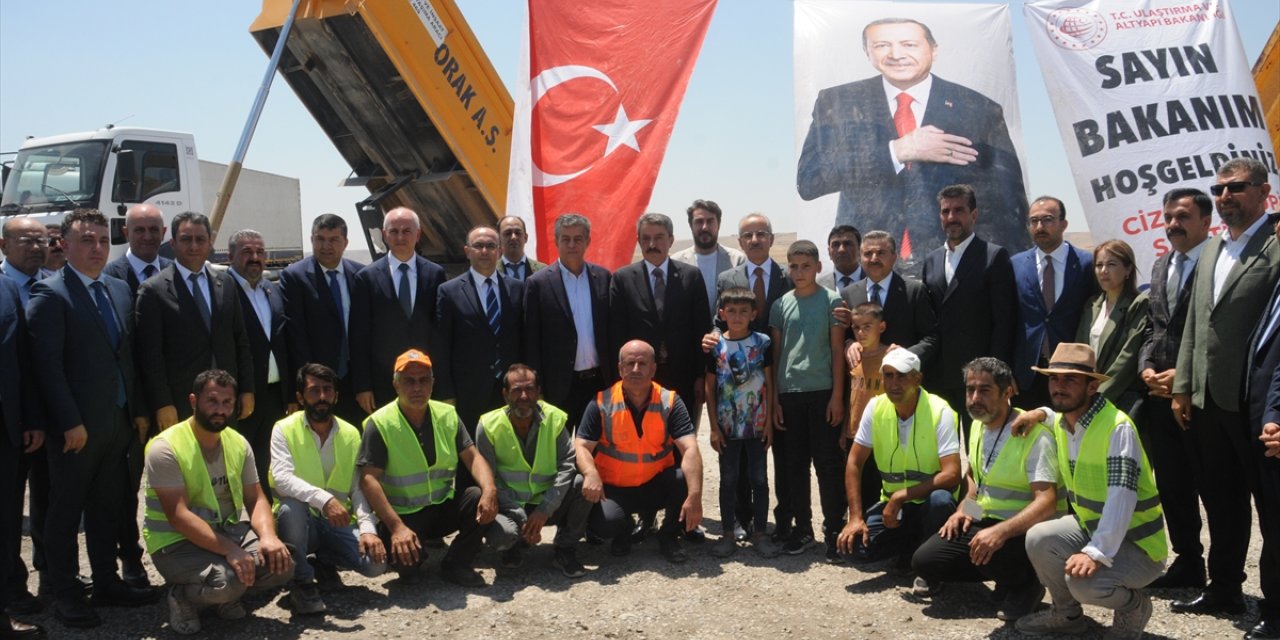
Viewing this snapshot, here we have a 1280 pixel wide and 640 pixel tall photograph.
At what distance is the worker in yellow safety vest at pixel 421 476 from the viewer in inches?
199

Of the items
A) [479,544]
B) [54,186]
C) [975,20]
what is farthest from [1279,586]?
[54,186]

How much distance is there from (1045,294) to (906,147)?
1.52 metres

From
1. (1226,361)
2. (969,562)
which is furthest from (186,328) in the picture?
(1226,361)

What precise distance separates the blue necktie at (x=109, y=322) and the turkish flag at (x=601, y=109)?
2.80 m

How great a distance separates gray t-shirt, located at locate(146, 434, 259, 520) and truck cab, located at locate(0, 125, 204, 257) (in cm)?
764

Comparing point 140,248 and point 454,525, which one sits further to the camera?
point 140,248

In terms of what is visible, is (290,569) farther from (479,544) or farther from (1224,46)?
(1224,46)

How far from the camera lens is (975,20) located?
6.70 meters

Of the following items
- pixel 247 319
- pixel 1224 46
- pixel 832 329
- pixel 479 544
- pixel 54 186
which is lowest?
pixel 479 544

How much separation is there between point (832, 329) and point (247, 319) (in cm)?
325

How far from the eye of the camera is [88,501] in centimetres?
462

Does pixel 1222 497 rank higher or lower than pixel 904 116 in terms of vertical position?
lower

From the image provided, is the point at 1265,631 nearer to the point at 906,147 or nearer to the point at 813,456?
the point at 813,456

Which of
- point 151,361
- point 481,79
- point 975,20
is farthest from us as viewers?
point 481,79
